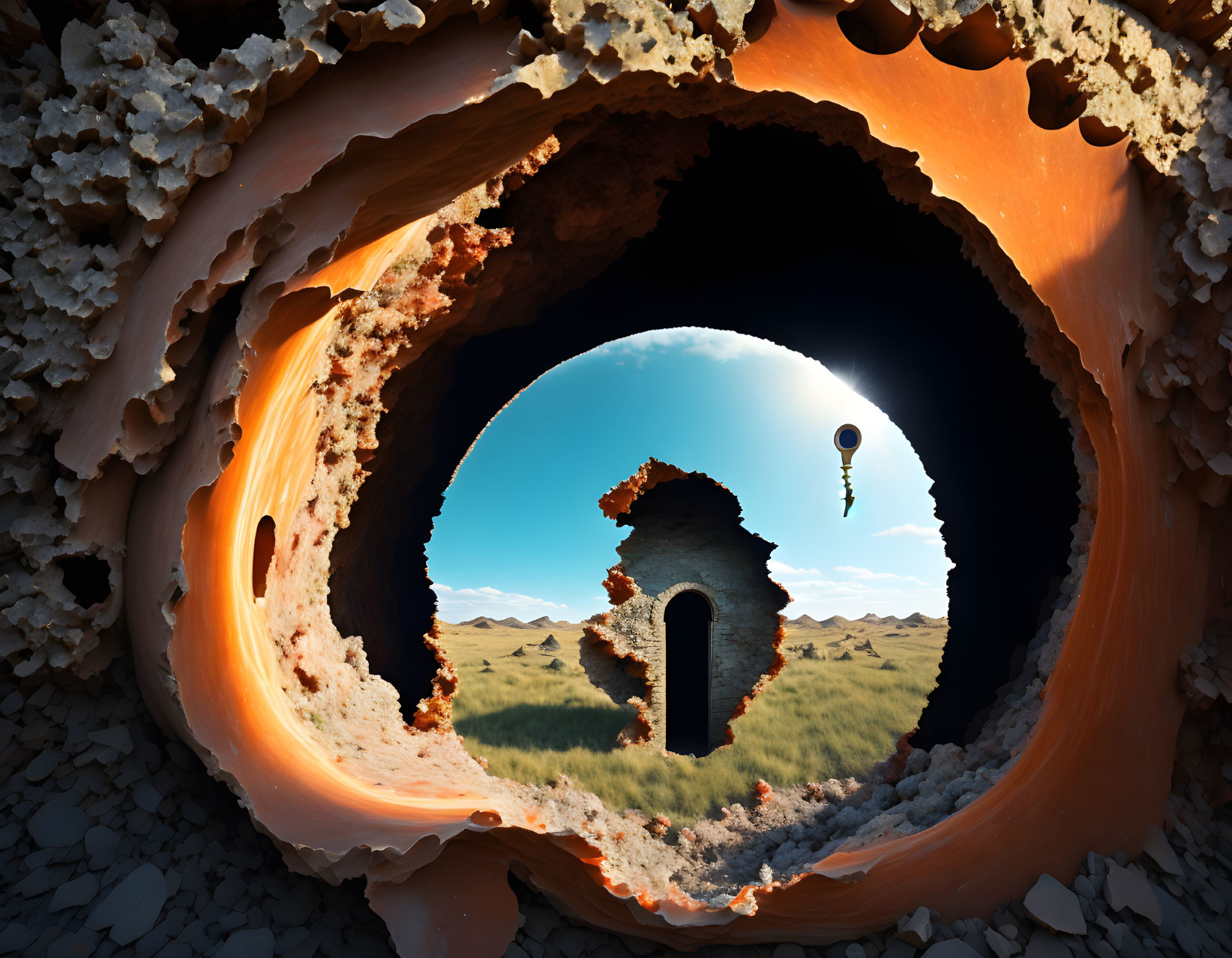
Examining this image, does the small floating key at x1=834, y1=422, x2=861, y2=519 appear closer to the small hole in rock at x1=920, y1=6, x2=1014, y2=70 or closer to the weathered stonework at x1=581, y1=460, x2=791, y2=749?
the weathered stonework at x1=581, y1=460, x2=791, y2=749

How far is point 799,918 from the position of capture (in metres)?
2.47

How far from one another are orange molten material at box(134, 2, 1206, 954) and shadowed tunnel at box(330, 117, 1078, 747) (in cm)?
62

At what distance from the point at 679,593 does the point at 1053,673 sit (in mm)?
6996

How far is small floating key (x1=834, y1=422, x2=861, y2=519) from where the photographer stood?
8.00 metres

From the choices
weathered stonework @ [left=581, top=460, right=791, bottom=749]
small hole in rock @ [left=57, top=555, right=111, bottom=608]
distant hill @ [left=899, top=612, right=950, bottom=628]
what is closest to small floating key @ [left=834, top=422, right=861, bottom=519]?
weathered stonework @ [left=581, top=460, right=791, bottom=749]

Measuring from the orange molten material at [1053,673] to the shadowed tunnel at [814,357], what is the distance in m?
0.62

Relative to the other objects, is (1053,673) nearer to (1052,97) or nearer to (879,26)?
(1052,97)

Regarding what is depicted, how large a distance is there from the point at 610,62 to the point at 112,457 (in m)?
2.36

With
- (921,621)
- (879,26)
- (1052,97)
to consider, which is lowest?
(921,621)

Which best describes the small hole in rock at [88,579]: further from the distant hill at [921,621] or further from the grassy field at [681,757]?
the distant hill at [921,621]

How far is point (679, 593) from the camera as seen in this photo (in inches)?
377

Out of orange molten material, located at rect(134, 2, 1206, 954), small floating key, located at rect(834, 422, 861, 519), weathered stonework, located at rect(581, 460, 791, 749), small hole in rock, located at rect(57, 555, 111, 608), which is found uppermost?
orange molten material, located at rect(134, 2, 1206, 954)

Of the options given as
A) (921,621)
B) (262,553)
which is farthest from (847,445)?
(921,621)

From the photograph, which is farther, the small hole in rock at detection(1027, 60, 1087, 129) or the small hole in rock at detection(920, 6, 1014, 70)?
the small hole in rock at detection(1027, 60, 1087, 129)
